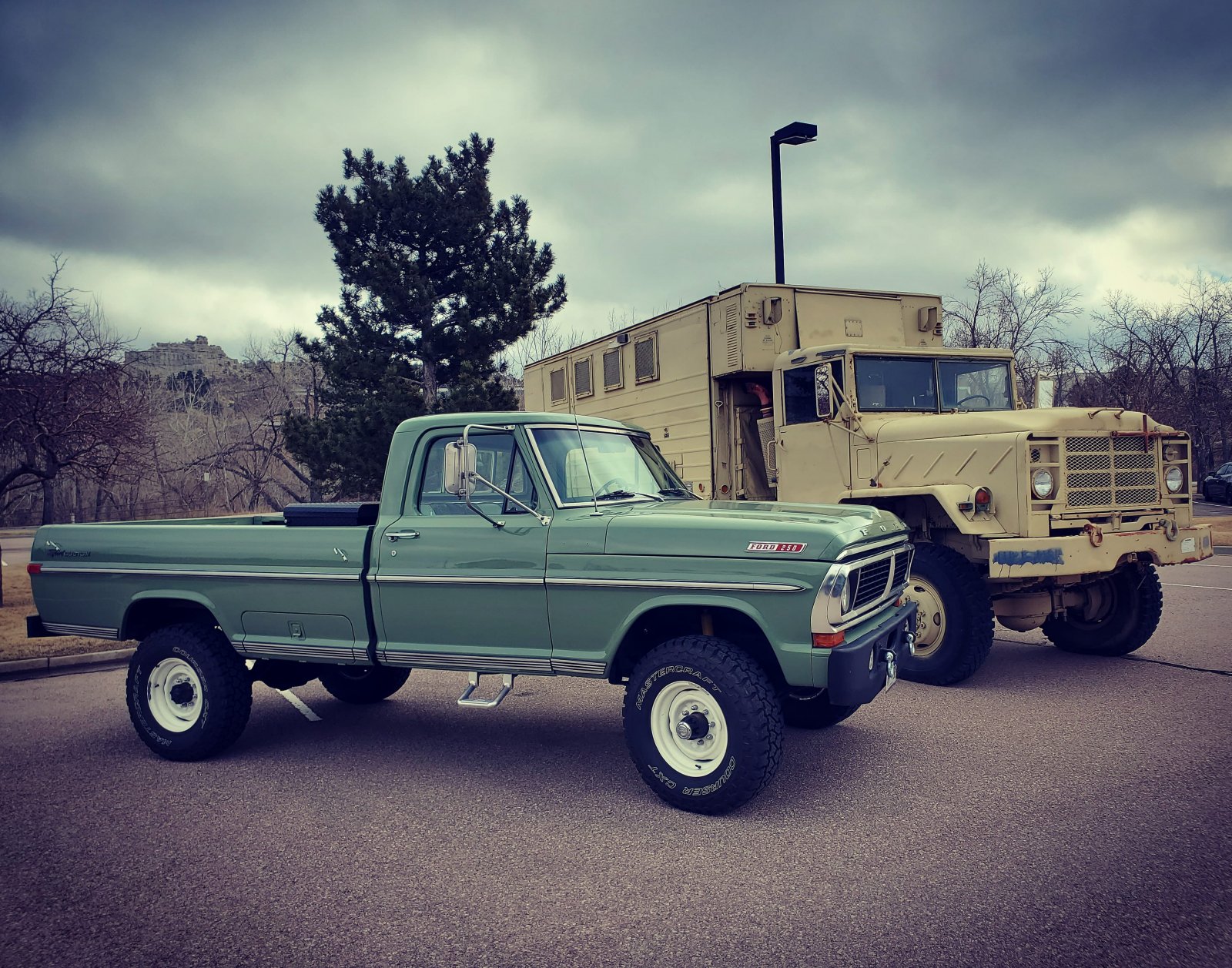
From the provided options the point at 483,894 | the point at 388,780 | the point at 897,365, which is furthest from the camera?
the point at 897,365

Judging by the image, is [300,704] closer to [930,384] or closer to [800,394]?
[800,394]

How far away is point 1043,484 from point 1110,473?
66 cm

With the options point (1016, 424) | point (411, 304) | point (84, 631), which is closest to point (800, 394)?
point (1016, 424)

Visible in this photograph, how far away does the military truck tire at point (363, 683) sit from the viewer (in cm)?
653

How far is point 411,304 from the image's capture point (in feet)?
76.3

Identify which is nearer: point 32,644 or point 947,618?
point 947,618

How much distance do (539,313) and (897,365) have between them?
1748 cm

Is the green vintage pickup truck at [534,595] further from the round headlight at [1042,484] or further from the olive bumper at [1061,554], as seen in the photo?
the round headlight at [1042,484]

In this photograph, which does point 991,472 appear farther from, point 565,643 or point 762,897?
point 762,897

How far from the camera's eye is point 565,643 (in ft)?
14.9

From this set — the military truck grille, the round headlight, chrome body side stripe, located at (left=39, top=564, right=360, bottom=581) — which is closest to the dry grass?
chrome body side stripe, located at (left=39, top=564, right=360, bottom=581)

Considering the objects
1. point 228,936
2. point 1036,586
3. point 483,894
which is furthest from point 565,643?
point 1036,586

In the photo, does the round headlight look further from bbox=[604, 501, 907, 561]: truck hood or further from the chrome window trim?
the chrome window trim

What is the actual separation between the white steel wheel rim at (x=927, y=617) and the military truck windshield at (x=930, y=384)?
1715mm
